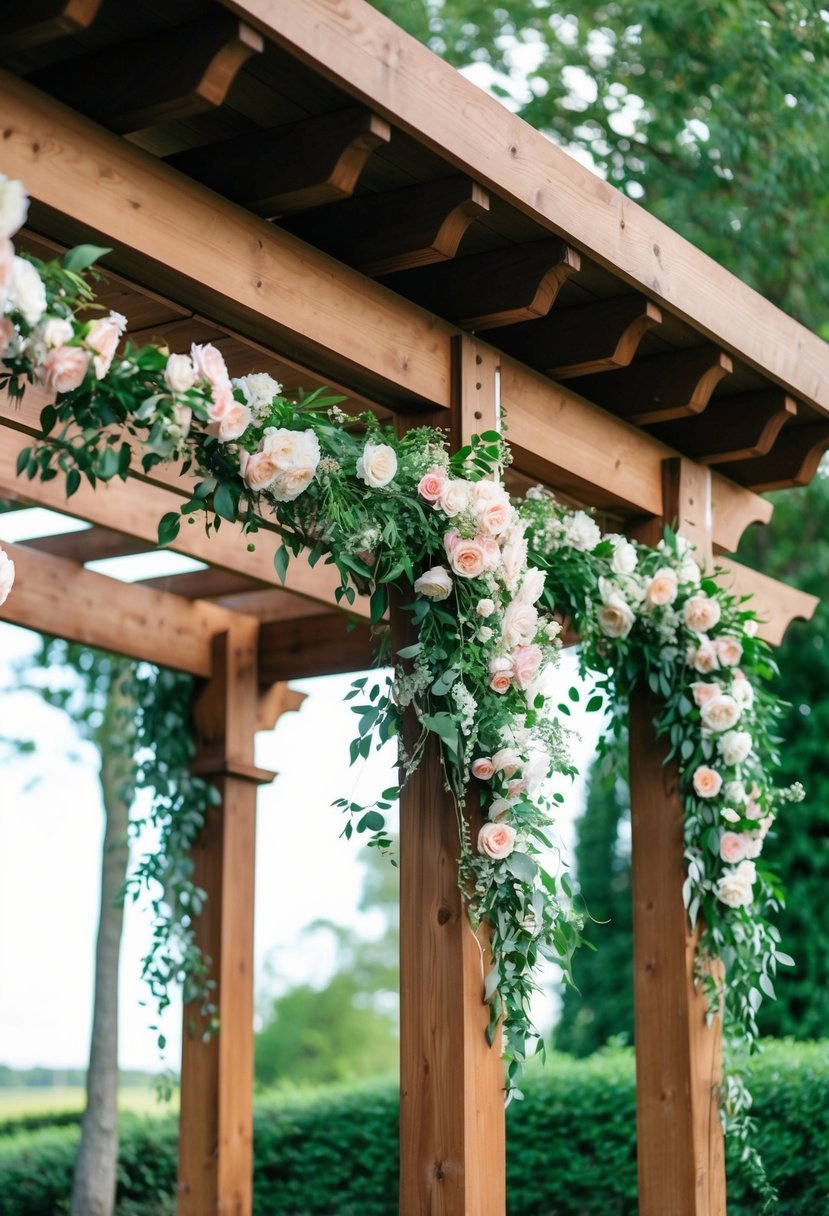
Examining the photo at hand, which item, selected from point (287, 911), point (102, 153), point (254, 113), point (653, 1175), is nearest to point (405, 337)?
point (254, 113)

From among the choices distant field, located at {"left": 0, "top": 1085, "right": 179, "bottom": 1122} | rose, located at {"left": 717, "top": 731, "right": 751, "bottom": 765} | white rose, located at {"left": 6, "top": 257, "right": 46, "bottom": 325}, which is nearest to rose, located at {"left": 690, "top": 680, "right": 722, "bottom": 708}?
rose, located at {"left": 717, "top": 731, "right": 751, "bottom": 765}

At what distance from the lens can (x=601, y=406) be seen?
400 cm

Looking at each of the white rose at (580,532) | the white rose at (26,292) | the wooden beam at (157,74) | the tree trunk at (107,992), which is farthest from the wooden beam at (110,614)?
the white rose at (26,292)

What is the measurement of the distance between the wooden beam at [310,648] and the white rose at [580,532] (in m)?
1.93

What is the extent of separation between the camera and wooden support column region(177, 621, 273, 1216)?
5441 millimetres

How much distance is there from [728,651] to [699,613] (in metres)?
0.14

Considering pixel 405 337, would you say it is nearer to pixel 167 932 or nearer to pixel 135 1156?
pixel 167 932

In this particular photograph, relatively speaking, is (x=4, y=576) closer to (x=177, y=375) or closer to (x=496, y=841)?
(x=177, y=375)

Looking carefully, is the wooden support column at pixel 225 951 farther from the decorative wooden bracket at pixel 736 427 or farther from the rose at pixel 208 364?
the rose at pixel 208 364

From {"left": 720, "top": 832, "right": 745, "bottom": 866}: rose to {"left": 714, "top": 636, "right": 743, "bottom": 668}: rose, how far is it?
480 millimetres

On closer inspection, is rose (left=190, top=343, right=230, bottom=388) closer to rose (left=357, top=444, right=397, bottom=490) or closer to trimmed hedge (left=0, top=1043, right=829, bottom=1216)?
rose (left=357, top=444, right=397, bottom=490)

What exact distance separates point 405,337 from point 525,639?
0.74 m

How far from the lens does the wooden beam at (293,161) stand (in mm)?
2686

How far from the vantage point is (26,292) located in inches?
85.6
